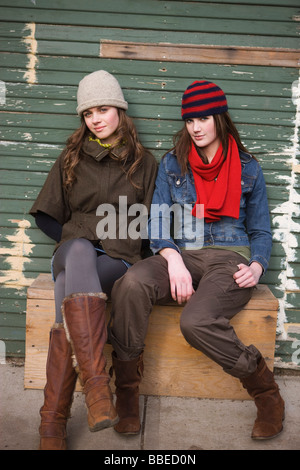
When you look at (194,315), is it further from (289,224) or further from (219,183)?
(289,224)

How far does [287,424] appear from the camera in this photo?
9.47 ft

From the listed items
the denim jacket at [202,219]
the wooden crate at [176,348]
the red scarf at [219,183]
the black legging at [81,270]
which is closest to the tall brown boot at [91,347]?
the black legging at [81,270]

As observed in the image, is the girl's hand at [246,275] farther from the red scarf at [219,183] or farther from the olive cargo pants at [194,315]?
the red scarf at [219,183]

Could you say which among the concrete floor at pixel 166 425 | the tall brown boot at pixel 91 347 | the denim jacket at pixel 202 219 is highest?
the denim jacket at pixel 202 219

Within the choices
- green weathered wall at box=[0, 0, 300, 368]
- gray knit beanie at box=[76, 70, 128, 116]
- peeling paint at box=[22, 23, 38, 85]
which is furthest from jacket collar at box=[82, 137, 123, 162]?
peeling paint at box=[22, 23, 38, 85]

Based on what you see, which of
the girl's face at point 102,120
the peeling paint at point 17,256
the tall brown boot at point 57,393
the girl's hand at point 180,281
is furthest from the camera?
the peeling paint at point 17,256

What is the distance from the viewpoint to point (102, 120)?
3.16m

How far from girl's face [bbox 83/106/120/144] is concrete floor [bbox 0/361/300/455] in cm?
167

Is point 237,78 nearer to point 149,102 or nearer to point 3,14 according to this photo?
point 149,102

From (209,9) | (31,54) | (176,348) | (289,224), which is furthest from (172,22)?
(176,348)

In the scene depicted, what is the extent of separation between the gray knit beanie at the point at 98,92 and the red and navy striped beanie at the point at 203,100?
436 millimetres

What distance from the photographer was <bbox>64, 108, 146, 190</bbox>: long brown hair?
3.23m

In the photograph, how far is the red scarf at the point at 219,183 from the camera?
10.1ft

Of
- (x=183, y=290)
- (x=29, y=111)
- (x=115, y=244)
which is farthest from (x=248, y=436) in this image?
(x=29, y=111)
